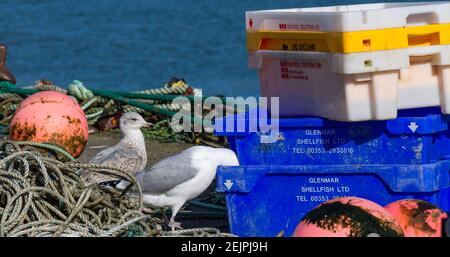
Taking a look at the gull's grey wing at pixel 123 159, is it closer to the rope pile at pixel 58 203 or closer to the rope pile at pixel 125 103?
the rope pile at pixel 58 203

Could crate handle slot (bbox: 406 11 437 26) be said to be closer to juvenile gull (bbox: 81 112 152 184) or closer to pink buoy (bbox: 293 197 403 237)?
pink buoy (bbox: 293 197 403 237)

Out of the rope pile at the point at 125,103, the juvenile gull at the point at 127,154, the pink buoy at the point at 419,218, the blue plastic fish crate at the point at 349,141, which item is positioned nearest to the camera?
the pink buoy at the point at 419,218

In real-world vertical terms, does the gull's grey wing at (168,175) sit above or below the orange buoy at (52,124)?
below

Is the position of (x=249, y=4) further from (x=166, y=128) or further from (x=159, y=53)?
(x=166, y=128)

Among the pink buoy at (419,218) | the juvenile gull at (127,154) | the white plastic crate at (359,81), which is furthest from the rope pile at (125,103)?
the pink buoy at (419,218)

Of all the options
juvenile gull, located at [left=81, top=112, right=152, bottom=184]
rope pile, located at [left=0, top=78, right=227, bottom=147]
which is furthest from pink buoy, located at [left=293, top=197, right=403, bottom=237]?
rope pile, located at [left=0, top=78, right=227, bottom=147]

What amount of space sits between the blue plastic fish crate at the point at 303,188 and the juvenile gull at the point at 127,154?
1.27 meters

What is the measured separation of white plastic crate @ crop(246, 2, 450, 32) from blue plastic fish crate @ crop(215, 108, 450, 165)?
1.71ft

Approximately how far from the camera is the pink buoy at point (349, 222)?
18.4 feet

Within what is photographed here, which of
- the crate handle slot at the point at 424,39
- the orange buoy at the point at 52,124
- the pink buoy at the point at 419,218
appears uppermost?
the crate handle slot at the point at 424,39

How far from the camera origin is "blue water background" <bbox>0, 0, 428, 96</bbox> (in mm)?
19766

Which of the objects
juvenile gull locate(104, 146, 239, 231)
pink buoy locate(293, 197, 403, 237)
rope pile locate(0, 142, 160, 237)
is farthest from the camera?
juvenile gull locate(104, 146, 239, 231)

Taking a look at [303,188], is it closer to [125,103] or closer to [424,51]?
[424,51]
